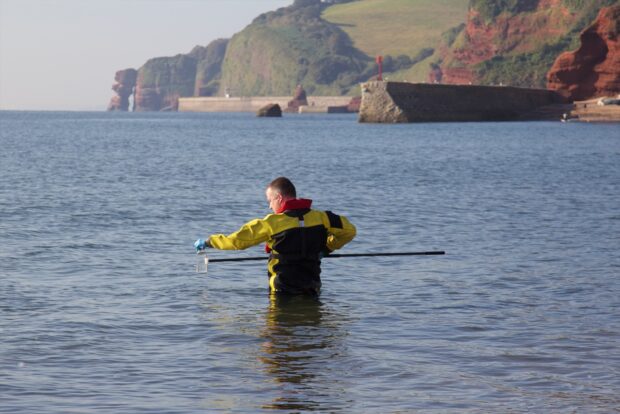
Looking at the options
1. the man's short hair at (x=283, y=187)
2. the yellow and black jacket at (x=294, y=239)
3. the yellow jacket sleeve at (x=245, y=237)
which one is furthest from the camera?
the man's short hair at (x=283, y=187)

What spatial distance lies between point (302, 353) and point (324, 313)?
2.20m

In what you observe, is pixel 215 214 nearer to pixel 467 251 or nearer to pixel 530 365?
pixel 467 251

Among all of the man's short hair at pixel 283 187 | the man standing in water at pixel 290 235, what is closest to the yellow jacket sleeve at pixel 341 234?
the man standing in water at pixel 290 235

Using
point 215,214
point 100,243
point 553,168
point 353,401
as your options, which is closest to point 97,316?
point 353,401

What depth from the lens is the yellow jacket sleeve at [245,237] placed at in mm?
11727

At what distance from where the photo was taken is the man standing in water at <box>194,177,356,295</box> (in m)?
11.9

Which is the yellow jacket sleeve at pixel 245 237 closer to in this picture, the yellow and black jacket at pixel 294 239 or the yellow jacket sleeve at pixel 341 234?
the yellow and black jacket at pixel 294 239

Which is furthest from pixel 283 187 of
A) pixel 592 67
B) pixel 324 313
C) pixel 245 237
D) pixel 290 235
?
pixel 592 67

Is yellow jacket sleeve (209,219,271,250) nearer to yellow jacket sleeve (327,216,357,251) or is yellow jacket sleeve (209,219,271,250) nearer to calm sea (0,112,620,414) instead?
yellow jacket sleeve (327,216,357,251)

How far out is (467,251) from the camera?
19.4 metres

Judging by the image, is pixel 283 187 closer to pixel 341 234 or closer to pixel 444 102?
pixel 341 234

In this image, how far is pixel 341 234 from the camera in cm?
1240

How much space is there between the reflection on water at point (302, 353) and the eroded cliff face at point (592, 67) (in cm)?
12674

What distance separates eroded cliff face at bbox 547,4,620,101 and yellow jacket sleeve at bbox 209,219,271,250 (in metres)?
128
